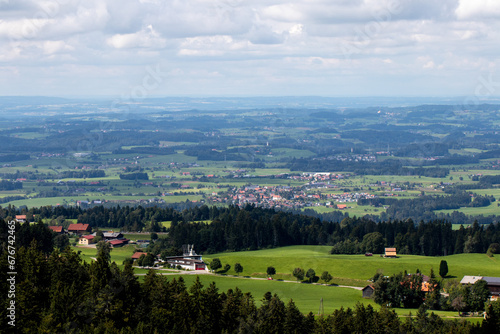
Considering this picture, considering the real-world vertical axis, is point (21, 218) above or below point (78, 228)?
above

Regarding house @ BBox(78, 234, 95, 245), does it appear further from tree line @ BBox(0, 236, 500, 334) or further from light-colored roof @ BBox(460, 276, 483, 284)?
light-colored roof @ BBox(460, 276, 483, 284)

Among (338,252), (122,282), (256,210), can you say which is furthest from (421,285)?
(256,210)

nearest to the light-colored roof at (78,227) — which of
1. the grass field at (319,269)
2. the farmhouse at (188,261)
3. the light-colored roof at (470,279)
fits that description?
the grass field at (319,269)

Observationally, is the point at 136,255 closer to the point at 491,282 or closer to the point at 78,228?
the point at 78,228

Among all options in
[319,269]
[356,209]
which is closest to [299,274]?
[319,269]

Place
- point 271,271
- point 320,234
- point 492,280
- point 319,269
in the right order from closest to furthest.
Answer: point 492,280, point 271,271, point 319,269, point 320,234

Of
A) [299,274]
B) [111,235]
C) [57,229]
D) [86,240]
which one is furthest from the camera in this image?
[111,235]

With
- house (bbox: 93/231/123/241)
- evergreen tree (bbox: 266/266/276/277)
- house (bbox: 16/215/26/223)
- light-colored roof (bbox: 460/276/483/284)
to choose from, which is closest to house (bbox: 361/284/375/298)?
light-colored roof (bbox: 460/276/483/284)

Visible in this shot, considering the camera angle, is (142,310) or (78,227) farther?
(78,227)
